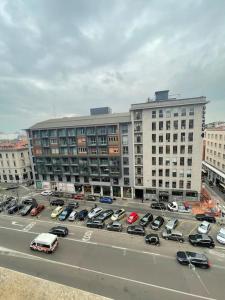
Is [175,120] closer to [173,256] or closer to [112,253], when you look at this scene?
[173,256]

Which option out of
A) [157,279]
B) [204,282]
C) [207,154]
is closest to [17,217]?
[157,279]

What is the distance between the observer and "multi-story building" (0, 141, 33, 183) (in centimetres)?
7425

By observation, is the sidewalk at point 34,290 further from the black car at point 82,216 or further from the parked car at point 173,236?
the black car at point 82,216

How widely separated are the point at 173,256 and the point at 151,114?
35.5 m

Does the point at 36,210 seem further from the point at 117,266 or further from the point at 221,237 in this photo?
the point at 221,237

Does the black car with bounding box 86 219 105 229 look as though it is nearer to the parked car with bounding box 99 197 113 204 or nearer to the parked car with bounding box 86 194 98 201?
the parked car with bounding box 99 197 113 204

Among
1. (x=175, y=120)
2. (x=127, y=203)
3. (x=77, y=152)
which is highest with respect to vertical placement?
(x=175, y=120)

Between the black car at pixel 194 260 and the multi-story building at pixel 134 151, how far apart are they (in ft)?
81.8

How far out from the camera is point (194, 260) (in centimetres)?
2647

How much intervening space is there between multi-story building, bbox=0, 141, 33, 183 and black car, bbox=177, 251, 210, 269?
7129 centimetres

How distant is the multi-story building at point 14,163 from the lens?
2923 inches

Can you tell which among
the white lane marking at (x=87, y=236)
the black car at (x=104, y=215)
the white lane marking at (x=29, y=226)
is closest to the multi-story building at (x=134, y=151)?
the black car at (x=104, y=215)

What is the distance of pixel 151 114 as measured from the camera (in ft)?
162

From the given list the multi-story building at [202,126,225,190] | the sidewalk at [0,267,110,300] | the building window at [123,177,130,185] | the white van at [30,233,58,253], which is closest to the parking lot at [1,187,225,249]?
the building window at [123,177,130,185]
